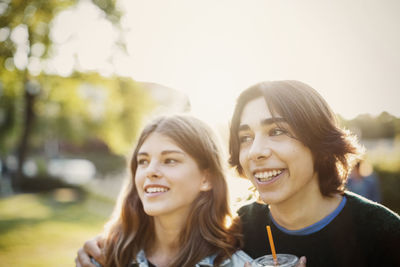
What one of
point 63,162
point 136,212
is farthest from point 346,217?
point 63,162

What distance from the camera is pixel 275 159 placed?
2.48m

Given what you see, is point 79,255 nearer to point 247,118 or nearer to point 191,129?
point 191,129

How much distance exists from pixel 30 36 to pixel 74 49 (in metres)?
1.37

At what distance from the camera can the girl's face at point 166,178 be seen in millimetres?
2863

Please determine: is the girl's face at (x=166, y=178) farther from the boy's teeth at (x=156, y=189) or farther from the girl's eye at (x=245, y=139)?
the girl's eye at (x=245, y=139)

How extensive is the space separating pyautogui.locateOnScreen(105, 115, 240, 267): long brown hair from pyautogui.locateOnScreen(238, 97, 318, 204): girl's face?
0.56 metres

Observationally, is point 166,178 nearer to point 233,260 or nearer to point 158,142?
point 158,142

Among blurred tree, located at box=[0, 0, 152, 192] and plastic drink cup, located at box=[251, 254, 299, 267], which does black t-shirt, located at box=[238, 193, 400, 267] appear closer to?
plastic drink cup, located at box=[251, 254, 299, 267]

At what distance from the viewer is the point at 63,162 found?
3309cm

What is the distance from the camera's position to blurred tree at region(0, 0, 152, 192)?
872 centimetres

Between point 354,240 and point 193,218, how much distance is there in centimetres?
130

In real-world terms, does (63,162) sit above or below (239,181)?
below

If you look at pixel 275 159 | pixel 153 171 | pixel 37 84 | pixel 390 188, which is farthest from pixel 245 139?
pixel 37 84

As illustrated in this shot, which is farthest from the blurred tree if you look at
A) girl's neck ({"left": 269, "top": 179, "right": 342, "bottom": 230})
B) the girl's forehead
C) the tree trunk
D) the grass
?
girl's neck ({"left": 269, "top": 179, "right": 342, "bottom": 230})
